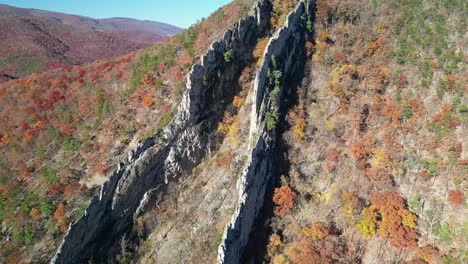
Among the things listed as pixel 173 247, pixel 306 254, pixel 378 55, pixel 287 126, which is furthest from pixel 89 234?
pixel 378 55

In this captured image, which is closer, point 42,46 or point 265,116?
point 265,116

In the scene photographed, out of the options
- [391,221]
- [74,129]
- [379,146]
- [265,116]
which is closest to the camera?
[391,221]

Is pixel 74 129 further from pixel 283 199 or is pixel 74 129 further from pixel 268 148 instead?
pixel 283 199

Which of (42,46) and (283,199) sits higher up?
(42,46)

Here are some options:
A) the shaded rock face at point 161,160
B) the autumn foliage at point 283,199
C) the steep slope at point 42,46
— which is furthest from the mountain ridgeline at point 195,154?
the steep slope at point 42,46

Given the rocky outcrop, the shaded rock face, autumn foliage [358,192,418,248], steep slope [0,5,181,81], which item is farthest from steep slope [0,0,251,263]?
steep slope [0,5,181,81]

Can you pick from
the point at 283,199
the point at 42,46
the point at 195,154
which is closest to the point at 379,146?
the point at 283,199
